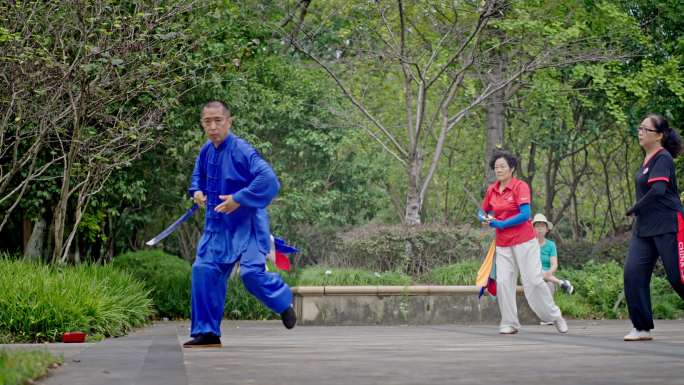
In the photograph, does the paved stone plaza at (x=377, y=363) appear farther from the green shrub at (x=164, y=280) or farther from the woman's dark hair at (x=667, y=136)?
the green shrub at (x=164, y=280)

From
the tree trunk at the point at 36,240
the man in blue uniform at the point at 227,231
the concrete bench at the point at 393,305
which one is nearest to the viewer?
the man in blue uniform at the point at 227,231

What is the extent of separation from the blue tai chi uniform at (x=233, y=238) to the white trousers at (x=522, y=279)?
374 centimetres

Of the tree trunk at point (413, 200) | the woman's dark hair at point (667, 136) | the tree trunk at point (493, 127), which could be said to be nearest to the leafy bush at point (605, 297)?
the tree trunk at point (413, 200)

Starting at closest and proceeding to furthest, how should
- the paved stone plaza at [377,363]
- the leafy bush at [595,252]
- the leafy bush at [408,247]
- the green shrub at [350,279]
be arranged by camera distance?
the paved stone plaza at [377,363] → the green shrub at [350,279] → the leafy bush at [408,247] → the leafy bush at [595,252]

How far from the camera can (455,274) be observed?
17000mm

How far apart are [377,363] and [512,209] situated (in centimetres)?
546

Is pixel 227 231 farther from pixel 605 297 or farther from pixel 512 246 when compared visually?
pixel 605 297

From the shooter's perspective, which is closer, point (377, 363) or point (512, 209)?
point (377, 363)

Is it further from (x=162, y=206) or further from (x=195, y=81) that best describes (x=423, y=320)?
(x=162, y=206)

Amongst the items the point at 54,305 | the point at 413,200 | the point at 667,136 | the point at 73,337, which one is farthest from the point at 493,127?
the point at 73,337

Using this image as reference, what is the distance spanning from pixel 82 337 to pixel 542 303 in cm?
500

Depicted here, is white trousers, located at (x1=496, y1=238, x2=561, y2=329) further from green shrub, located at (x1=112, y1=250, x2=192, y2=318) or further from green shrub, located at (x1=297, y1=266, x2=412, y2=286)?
green shrub, located at (x1=112, y1=250, x2=192, y2=318)

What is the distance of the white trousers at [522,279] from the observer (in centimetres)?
1220

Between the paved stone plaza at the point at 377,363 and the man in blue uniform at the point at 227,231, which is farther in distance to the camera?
the man in blue uniform at the point at 227,231
